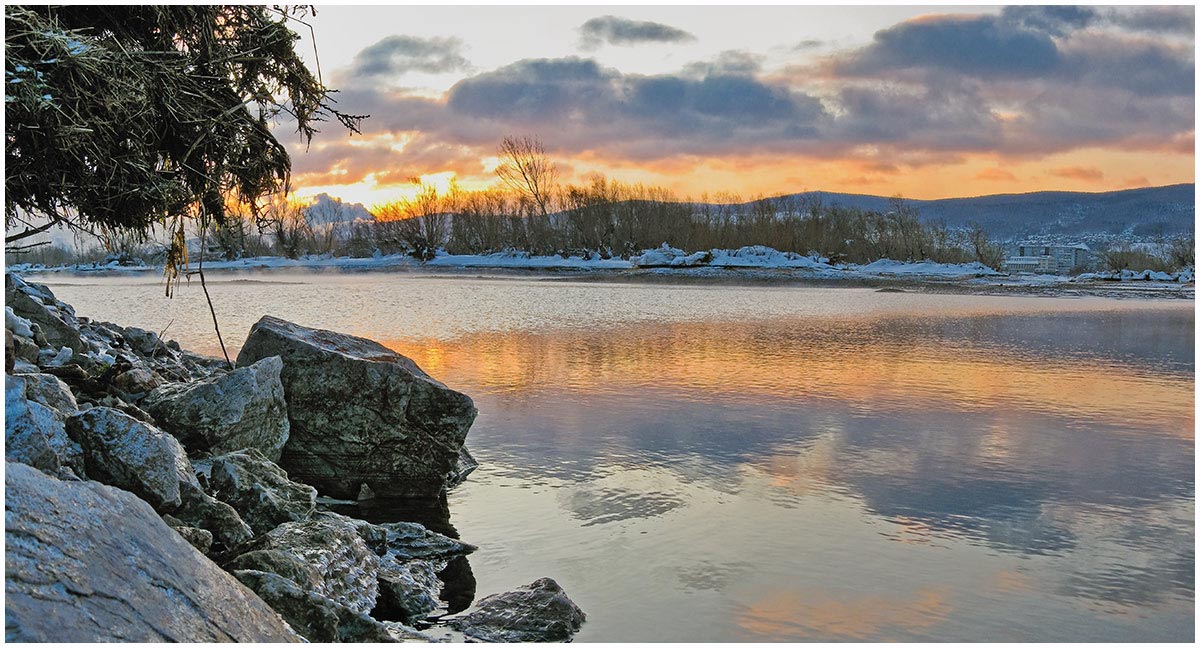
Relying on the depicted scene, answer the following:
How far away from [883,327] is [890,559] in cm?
1261

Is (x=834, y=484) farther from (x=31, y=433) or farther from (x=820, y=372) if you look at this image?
(x=820, y=372)

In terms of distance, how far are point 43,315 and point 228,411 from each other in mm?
2566

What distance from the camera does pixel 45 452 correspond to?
3840 mm

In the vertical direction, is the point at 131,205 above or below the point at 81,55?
below

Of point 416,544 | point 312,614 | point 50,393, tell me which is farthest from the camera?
point 416,544

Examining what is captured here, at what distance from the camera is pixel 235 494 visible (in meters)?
5.10

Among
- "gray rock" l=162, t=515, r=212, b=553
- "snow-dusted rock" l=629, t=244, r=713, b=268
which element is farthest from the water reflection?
"snow-dusted rock" l=629, t=244, r=713, b=268

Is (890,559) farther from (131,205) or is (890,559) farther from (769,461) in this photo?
(131,205)

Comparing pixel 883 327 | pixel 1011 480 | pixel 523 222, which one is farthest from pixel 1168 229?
pixel 1011 480

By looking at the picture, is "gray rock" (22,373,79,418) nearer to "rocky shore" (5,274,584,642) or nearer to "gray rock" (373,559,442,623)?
"rocky shore" (5,274,584,642)

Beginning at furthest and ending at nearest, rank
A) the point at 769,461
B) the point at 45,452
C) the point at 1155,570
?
the point at 769,461 < the point at 1155,570 < the point at 45,452

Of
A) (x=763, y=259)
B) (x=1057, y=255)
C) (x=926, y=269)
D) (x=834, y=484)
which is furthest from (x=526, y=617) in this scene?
(x=1057, y=255)

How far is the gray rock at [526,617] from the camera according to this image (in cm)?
413

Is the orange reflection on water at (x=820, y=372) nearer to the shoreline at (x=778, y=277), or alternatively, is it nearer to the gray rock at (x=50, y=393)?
the gray rock at (x=50, y=393)
